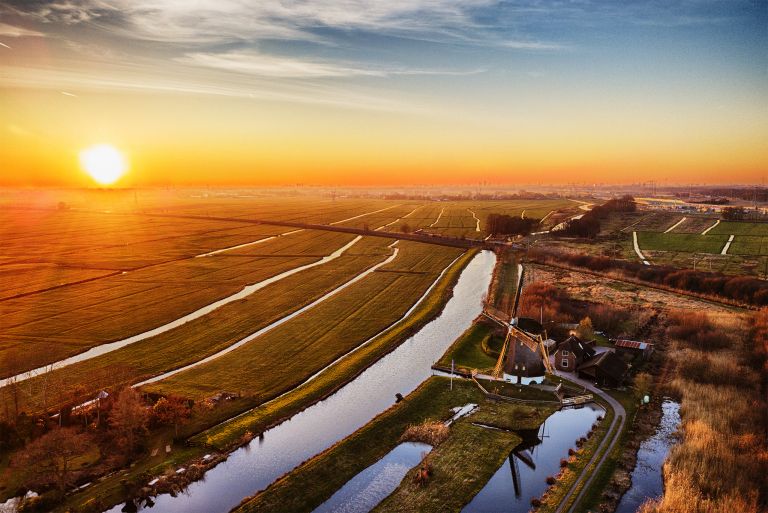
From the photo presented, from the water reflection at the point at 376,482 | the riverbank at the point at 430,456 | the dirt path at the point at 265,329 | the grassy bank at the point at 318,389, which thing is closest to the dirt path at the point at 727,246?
the grassy bank at the point at 318,389

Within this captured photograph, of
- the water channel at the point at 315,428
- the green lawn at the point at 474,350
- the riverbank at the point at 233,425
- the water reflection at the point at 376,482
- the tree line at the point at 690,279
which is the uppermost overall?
the tree line at the point at 690,279

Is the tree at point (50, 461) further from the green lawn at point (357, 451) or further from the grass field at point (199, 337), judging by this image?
the green lawn at point (357, 451)

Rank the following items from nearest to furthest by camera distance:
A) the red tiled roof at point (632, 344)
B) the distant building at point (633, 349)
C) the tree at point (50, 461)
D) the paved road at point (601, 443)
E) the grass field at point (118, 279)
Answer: the paved road at point (601, 443), the tree at point (50, 461), the distant building at point (633, 349), the red tiled roof at point (632, 344), the grass field at point (118, 279)

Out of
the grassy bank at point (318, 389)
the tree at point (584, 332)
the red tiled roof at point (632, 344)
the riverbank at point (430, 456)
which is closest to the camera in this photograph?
the riverbank at point (430, 456)

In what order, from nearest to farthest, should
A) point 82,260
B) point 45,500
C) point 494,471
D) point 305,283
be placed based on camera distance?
point 45,500 → point 494,471 → point 305,283 → point 82,260

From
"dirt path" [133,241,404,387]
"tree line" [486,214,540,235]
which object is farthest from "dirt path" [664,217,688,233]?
"dirt path" [133,241,404,387]

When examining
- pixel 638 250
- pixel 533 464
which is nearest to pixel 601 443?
pixel 533 464

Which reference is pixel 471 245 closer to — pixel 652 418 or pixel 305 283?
pixel 305 283

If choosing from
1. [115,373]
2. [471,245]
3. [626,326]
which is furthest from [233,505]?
[471,245]
